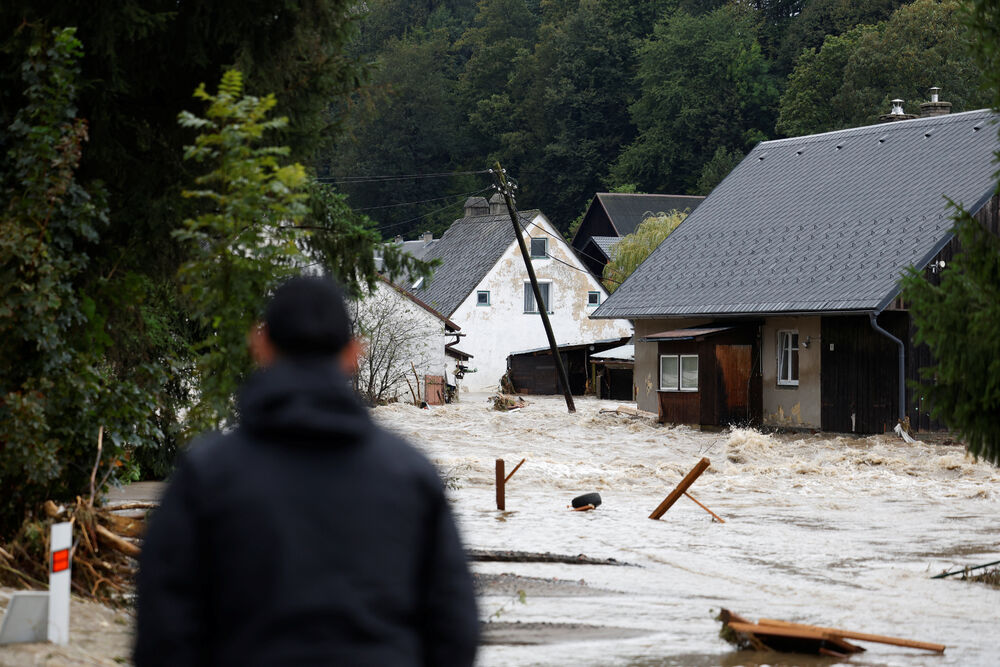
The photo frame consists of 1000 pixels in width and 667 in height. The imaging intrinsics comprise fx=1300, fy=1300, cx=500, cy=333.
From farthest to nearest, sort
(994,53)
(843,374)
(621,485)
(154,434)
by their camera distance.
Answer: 1. (843,374)
2. (621,485)
3. (994,53)
4. (154,434)

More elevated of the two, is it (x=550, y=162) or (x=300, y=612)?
(x=550, y=162)

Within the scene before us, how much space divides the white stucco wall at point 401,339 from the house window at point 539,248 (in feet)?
23.5

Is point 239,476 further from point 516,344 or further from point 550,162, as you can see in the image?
point 550,162

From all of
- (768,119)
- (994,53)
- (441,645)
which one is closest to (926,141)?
(994,53)

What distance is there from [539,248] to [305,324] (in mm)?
59679

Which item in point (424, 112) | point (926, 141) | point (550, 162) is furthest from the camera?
point (424, 112)

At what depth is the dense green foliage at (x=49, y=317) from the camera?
33.5 ft

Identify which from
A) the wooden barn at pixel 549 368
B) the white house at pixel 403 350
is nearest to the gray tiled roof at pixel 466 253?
the white house at pixel 403 350

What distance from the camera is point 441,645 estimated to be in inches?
121

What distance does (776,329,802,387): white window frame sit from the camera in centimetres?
3388

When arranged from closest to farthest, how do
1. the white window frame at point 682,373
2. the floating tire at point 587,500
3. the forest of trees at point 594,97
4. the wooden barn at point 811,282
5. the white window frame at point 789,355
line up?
the floating tire at point 587,500, the wooden barn at point 811,282, the white window frame at point 789,355, the white window frame at point 682,373, the forest of trees at point 594,97

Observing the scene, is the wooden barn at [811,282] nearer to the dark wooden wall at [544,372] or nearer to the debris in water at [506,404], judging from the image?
the debris in water at [506,404]

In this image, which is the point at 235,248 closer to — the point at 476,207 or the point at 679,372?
the point at 679,372

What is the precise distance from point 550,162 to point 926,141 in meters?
57.3
